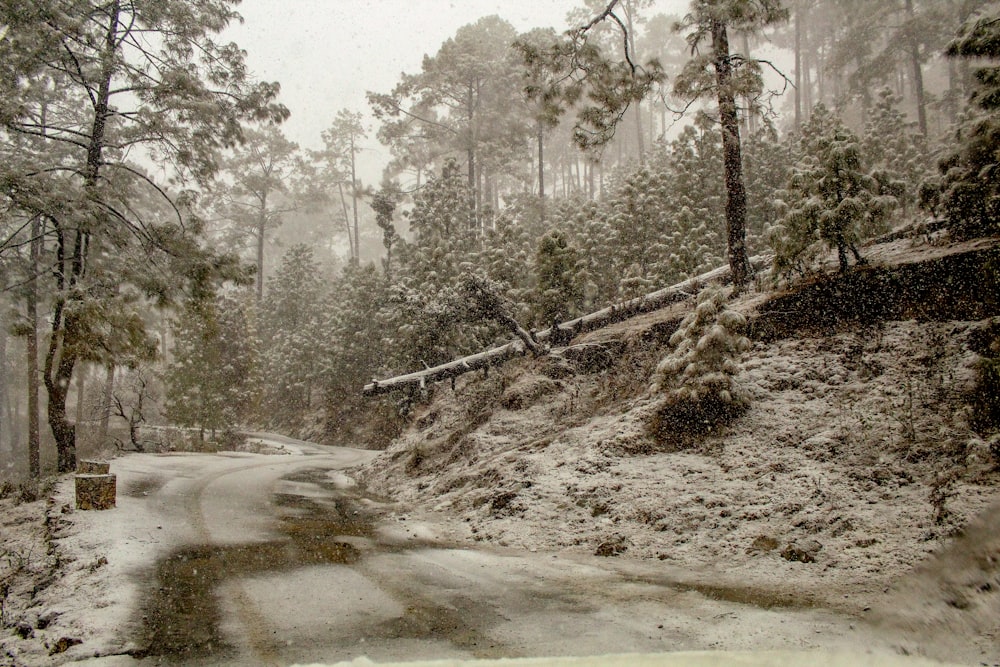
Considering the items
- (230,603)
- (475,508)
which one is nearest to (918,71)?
(475,508)

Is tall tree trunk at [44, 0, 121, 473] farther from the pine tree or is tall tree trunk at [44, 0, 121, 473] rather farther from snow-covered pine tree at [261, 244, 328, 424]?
snow-covered pine tree at [261, 244, 328, 424]

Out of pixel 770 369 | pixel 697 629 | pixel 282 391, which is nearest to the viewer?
pixel 697 629

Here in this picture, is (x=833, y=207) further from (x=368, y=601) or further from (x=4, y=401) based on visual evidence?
(x=4, y=401)

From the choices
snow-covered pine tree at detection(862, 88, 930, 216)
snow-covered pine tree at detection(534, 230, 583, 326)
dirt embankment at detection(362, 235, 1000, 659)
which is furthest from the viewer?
snow-covered pine tree at detection(862, 88, 930, 216)

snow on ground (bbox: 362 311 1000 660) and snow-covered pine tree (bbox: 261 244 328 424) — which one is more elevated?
snow-covered pine tree (bbox: 261 244 328 424)

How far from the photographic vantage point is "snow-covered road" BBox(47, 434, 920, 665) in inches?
139

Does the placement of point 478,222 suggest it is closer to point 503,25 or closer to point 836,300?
point 503,25

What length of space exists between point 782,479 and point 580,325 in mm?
8780

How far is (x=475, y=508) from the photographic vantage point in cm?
874

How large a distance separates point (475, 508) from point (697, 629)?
5.49m

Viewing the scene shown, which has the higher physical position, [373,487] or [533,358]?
[533,358]

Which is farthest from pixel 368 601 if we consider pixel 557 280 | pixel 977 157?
pixel 557 280

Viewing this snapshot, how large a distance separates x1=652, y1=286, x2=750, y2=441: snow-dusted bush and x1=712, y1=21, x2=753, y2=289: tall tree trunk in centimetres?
315

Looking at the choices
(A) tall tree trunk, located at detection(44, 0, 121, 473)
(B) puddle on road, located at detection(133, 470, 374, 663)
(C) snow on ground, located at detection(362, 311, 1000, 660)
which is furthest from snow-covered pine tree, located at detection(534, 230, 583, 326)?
(A) tall tree trunk, located at detection(44, 0, 121, 473)
